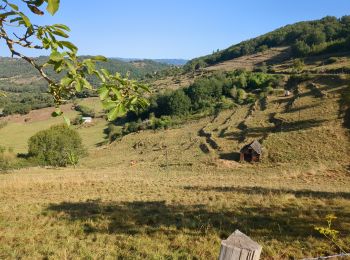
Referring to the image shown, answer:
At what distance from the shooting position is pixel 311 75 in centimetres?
7475

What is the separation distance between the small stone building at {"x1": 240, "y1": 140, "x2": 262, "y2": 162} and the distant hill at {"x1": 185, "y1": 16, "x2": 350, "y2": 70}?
A: 7093 centimetres

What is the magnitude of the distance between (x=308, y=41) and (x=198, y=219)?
13286cm

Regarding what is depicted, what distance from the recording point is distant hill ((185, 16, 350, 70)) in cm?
10775

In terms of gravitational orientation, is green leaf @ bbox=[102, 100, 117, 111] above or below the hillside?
above

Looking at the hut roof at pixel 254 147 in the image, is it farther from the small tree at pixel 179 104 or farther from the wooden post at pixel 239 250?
the small tree at pixel 179 104

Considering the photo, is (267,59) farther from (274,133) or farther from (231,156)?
(231,156)

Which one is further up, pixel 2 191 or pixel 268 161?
pixel 2 191

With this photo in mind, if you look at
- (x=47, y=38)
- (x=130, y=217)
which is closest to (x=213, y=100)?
(x=130, y=217)

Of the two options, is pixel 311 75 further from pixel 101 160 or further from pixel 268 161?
pixel 101 160

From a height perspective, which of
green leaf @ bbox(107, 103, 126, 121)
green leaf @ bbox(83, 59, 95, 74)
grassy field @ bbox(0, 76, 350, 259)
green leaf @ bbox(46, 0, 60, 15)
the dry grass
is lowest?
grassy field @ bbox(0, 76, 350, 259)

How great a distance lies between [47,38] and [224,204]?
449 inches

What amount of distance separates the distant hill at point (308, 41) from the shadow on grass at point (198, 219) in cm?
10152

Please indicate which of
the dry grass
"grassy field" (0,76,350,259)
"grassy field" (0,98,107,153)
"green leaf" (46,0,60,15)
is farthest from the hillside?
"green leaf" (46,0,60,15)

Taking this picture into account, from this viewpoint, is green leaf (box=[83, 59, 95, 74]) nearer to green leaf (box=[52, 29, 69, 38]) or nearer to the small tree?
green leaf (box=[52, 29, 69, 38])
